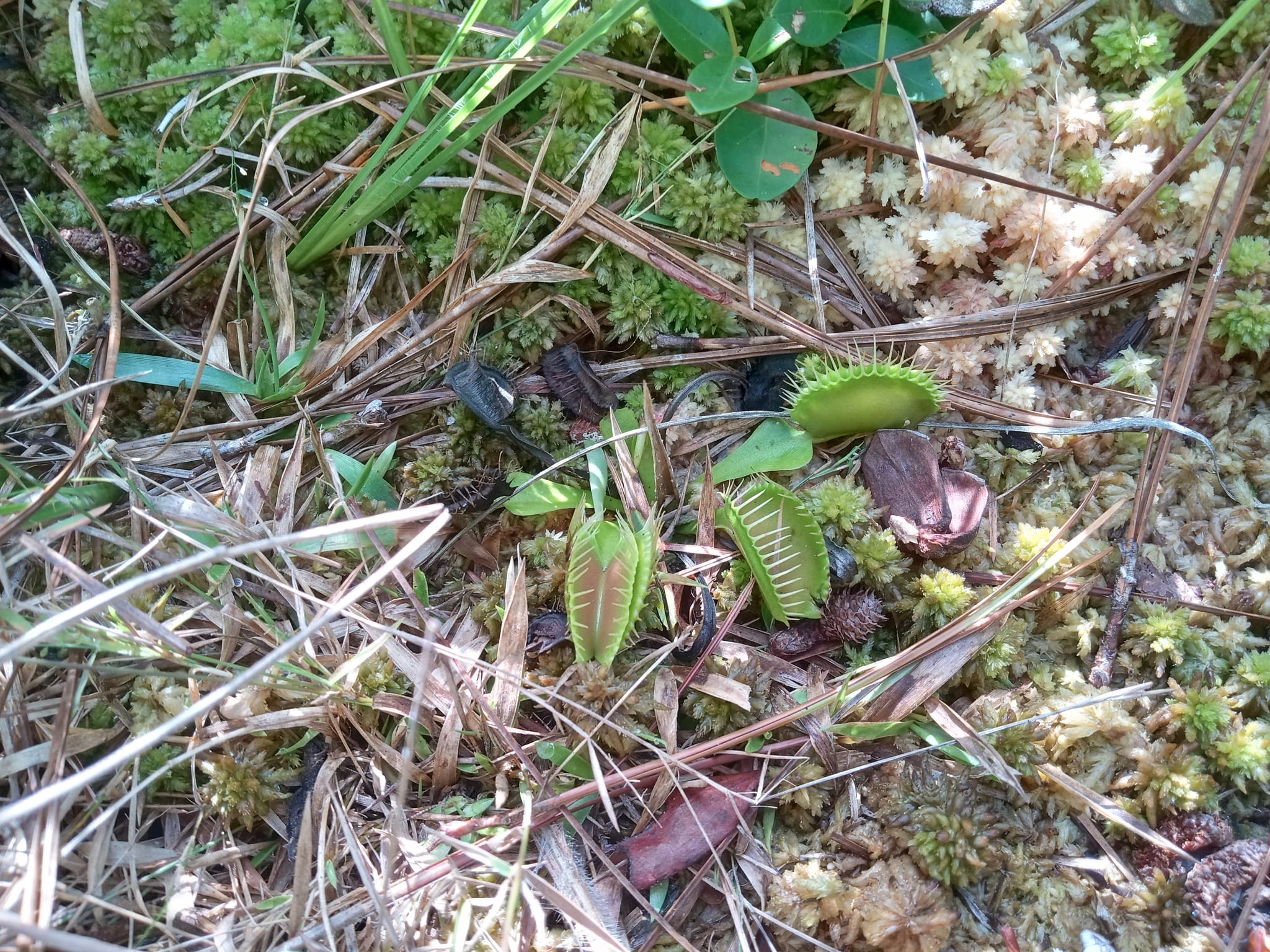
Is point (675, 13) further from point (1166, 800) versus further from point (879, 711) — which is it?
point (1166, 800)

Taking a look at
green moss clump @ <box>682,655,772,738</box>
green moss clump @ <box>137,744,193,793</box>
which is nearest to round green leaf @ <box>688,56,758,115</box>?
green moss clump @ <box>682,655,772,738</box>

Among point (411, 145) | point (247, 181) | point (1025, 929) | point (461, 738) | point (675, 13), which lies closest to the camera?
point (1025, 929)

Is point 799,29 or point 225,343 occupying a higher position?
point 799,29

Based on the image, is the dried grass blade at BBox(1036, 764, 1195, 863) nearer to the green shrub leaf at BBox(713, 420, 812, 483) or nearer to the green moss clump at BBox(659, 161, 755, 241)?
the green shrub leaf at BBox(713, 420, 812, 483)

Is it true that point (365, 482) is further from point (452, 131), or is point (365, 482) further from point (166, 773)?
point (452, 131)

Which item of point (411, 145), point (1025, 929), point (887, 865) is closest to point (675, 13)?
point (411, 145)

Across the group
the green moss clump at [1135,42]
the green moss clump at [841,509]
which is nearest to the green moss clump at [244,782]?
the green moss clump at [841,509]

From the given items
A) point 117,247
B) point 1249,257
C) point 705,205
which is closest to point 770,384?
point 705,205
